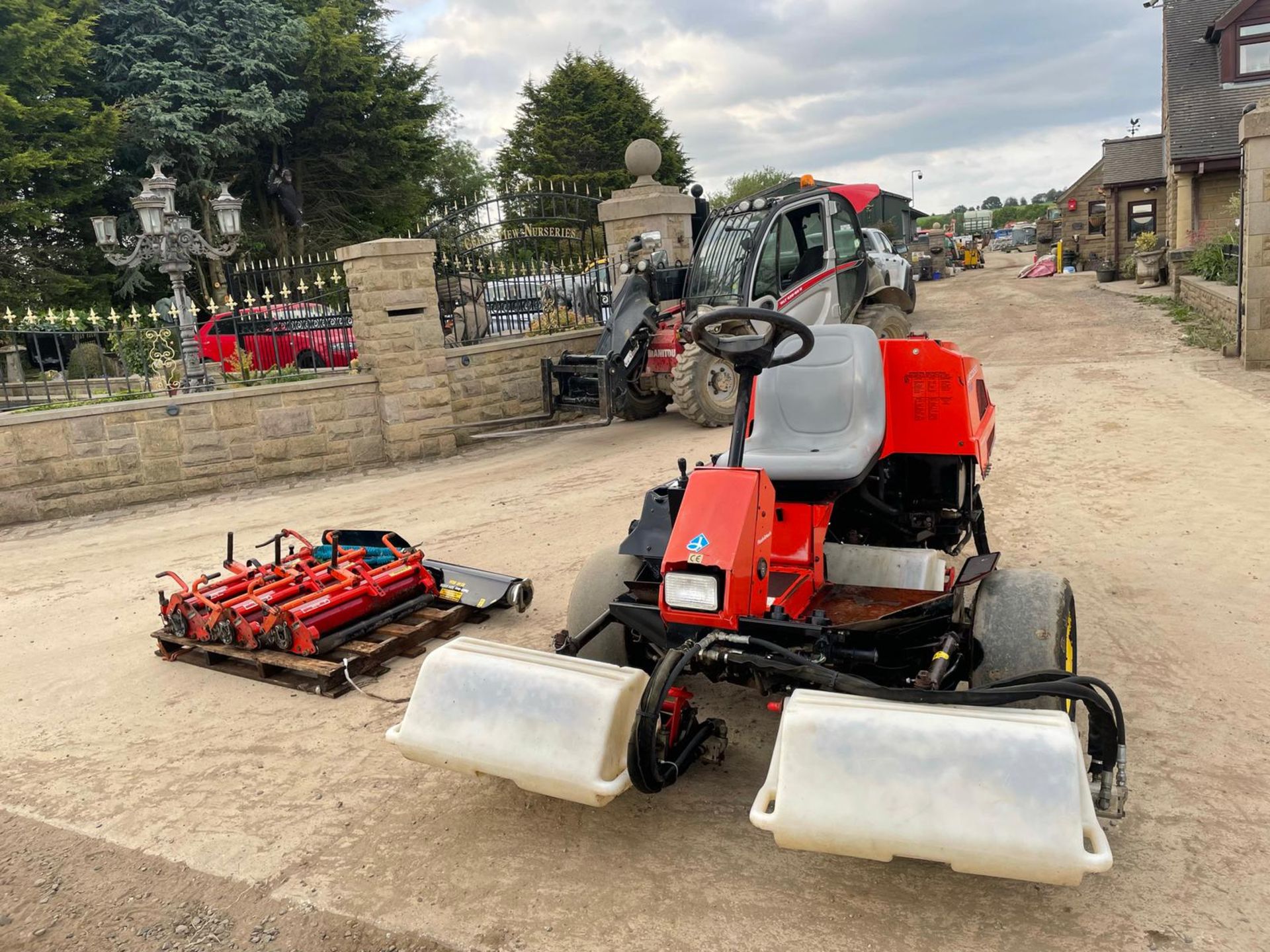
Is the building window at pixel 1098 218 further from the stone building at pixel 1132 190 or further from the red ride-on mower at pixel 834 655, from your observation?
the red ride-on mower at pixel 834 655

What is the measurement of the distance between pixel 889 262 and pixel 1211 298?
4.76 m

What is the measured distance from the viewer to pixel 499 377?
11156 mm

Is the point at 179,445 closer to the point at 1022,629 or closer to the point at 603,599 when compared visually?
the point at 603,599

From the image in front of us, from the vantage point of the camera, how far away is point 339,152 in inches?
1007

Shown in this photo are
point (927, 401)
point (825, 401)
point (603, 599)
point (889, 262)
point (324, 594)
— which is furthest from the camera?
point (889, 262)

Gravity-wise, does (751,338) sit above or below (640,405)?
above

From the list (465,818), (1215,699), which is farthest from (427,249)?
(1215,699)

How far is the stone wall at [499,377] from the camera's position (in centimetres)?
1075

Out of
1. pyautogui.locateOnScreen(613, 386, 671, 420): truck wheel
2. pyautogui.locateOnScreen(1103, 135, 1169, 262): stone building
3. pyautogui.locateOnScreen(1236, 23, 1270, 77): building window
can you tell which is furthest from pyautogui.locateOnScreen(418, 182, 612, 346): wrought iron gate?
pyautogui.locateOnScreen(1103, 135, 1169, 262): stone building

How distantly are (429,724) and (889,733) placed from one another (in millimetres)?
1417

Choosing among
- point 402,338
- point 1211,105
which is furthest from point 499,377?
point 1211,105

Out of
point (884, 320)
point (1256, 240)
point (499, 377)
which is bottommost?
point (499, 377)

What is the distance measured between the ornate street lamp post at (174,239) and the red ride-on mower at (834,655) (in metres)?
7.31

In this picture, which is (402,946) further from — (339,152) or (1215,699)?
(339,152)
